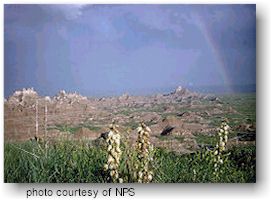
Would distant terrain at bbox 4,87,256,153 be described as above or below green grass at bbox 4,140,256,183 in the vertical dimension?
above

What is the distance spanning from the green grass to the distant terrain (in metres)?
0.04

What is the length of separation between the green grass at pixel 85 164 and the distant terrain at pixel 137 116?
0.04 metres

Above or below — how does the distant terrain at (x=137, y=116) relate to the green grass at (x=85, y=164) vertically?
above

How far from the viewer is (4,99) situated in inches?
93.3

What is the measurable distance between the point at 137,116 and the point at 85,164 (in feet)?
1.03

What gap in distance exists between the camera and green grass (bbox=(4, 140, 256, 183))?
2365 mm

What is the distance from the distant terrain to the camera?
2363mm

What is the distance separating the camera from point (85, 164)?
2.39 meters

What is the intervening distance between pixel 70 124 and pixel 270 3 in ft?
3.39

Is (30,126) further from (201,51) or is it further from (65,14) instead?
(201,51)

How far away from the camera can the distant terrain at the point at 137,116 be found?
2363 mm

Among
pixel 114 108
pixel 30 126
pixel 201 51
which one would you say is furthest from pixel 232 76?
pixel 30 126

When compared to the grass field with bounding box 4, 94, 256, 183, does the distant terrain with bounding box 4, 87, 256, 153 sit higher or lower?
higher

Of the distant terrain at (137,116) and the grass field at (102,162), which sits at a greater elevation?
the distant terrain at (137,116)
